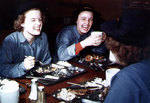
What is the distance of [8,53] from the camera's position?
6.84 feet

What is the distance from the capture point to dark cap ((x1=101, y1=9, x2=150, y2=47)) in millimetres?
1039

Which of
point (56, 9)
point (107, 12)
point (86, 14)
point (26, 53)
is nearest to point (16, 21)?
point (26, 53)

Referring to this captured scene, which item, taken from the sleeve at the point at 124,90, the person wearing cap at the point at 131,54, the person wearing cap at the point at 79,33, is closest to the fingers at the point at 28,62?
the person wearing cap at the point at 79,33

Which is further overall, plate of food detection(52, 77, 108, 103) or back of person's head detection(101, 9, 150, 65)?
plate of food detection(52, 77, 108, 103)

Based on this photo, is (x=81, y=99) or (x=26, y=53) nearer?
(x=81, y=99)

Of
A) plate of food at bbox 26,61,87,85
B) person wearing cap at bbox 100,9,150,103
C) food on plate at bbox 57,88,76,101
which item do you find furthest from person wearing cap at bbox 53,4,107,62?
person wearing cap at bbox 100,9,150,103

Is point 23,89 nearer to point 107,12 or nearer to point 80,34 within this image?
point 80,34

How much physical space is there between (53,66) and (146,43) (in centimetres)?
118

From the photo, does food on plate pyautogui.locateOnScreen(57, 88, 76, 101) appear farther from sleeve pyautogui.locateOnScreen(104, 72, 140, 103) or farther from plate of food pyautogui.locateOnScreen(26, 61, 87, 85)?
sleeve pyautogui.locateOnScreen(104, 72, 140, 103)

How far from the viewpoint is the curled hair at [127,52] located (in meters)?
1.08

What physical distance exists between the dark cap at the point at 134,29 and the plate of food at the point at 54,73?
30.1 inches

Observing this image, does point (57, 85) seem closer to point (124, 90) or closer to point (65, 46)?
point (124, 90)

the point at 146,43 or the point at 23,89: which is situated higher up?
the point at 146,43

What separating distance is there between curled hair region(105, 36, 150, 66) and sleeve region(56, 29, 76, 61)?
118 centimetres
